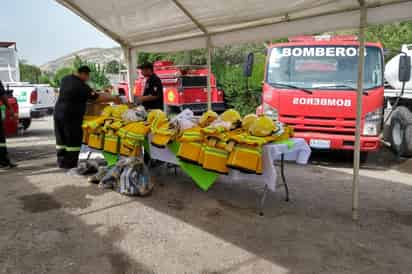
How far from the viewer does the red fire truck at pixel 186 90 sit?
36.6ft

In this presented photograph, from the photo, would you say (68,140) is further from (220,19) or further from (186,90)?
(186,90)

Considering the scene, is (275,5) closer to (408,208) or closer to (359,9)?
(359,9)

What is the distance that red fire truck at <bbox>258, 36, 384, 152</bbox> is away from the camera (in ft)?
19.3

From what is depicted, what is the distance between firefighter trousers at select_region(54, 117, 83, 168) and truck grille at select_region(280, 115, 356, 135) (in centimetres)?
358

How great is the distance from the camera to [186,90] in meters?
11.3

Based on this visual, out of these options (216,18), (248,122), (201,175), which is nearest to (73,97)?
(216,18)

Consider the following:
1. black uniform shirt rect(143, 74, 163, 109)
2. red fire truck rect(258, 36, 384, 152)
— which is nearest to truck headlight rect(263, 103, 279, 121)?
red fire truck rect(258, 36, 384, 152)

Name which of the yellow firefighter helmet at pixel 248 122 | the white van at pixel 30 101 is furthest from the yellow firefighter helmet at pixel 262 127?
the white van at pixel 30 101

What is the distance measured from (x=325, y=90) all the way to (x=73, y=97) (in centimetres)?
424

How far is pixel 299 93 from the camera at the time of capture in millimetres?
6109

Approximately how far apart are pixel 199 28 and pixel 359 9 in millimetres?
2331

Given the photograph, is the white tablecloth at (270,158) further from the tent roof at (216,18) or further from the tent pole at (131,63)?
the tent pole at (131,63)

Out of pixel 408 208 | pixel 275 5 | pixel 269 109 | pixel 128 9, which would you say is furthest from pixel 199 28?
pixel 408 208

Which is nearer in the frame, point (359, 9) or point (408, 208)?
point (359, 9)
